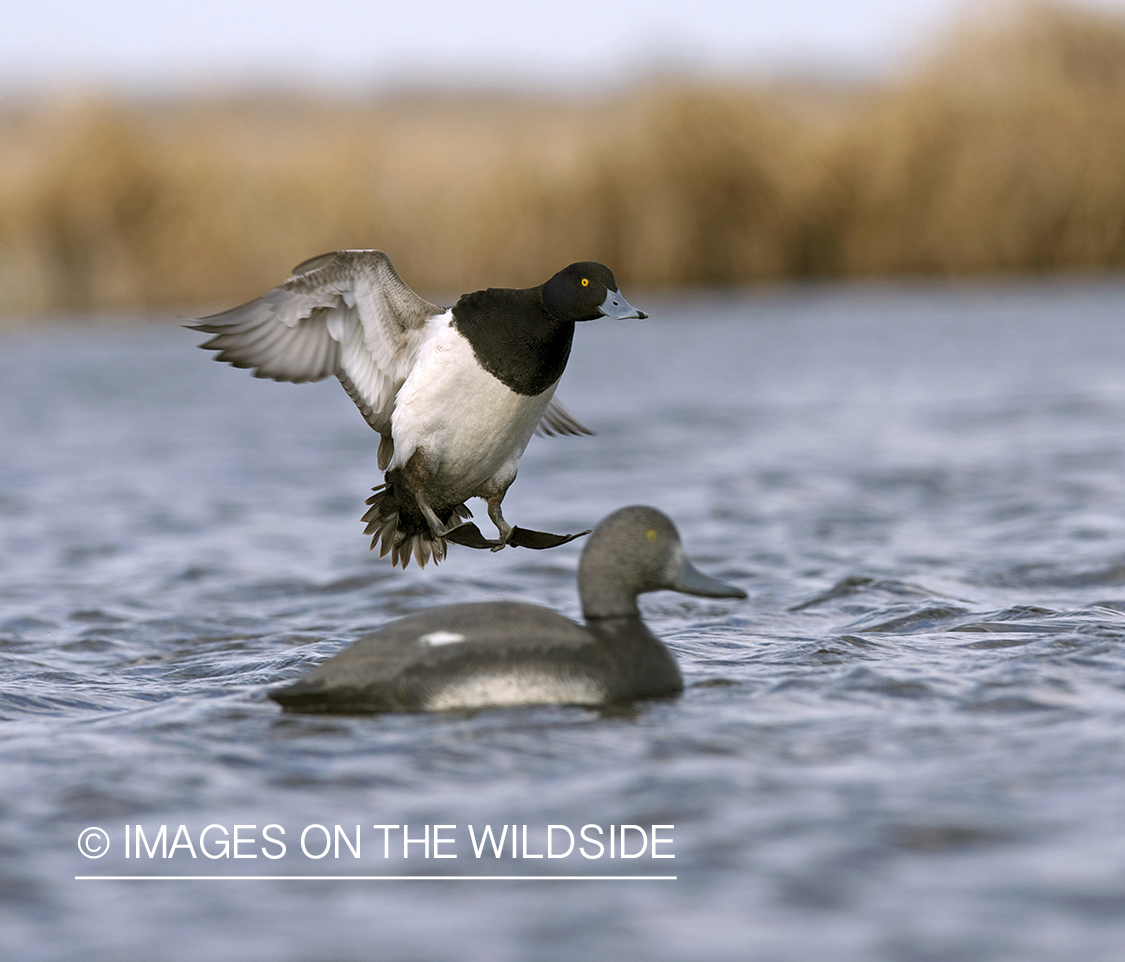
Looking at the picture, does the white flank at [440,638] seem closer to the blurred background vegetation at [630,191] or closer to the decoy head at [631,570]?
the decoy head at [631,570]

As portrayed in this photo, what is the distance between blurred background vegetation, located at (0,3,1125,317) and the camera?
1848cm

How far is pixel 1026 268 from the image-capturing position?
69.2ft

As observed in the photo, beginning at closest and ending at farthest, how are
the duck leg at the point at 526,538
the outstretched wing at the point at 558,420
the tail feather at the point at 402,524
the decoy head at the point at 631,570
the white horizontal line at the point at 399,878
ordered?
the white horizontal line at the point at 399,878, the decoy head at the point at 631,570, the duck leg at the point at 526,538, the tail feather at the point at 402,524, the outstretched wing at the point at 558,420

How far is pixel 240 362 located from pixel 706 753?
8.09ft

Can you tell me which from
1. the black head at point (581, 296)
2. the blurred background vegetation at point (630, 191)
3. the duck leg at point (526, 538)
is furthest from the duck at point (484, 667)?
the blurred background vegetation at point (630, 191)

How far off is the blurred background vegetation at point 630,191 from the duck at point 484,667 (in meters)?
14.1

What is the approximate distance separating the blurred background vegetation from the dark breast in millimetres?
13127

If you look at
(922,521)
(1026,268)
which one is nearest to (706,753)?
(922,521)

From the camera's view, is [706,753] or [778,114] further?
[778,114]

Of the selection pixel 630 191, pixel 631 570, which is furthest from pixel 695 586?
pixel 630 191

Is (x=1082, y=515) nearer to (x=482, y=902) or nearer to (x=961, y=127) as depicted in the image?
(x=482, y=902)

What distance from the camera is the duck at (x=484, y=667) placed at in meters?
4.32

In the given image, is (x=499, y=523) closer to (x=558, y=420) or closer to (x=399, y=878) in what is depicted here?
(x=558, y=420)

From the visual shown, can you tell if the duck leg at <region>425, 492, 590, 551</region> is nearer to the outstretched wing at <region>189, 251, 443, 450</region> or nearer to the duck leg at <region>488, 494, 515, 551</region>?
the duck leg at <region>488, 494, 515, 551</region>
